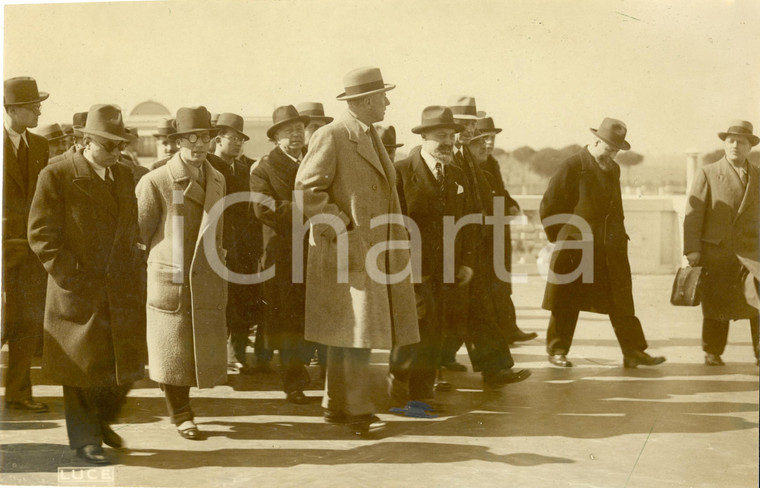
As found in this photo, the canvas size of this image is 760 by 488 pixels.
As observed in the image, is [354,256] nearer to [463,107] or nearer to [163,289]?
[163,289]

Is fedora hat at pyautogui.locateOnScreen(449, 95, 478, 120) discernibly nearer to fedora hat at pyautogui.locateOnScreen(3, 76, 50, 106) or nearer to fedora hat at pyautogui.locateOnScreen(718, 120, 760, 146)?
fedora hat at pyautogui.locateOnScreen(718, 120, 760, 146)

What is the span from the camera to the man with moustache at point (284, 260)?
218 inches

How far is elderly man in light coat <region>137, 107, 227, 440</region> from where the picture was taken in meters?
5.00

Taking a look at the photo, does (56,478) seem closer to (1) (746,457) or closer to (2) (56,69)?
(2) (56,69)

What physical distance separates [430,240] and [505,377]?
1.00 metres

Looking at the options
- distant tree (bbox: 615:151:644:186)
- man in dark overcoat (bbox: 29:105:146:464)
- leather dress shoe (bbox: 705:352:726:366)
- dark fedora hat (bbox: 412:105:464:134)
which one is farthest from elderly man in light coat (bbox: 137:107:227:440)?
leather dress shoe (bbox: 705:352:726:366)

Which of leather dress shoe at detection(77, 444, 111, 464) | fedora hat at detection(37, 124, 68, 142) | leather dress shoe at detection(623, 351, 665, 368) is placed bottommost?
leather dress shoe at detection(77, 444, 111, 464)

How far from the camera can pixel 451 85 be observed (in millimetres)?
5527

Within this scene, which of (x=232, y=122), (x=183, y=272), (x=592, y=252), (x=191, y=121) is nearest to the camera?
(x=183, y=272)

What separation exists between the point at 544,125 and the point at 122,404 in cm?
308

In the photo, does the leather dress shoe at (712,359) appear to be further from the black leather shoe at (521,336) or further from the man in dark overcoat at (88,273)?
the man in dark overcoat at (88,273)

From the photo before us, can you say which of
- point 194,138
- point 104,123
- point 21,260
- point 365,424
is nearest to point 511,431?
point 365,424

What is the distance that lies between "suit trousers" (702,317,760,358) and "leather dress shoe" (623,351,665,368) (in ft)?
0.98

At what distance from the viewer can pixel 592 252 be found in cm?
576
